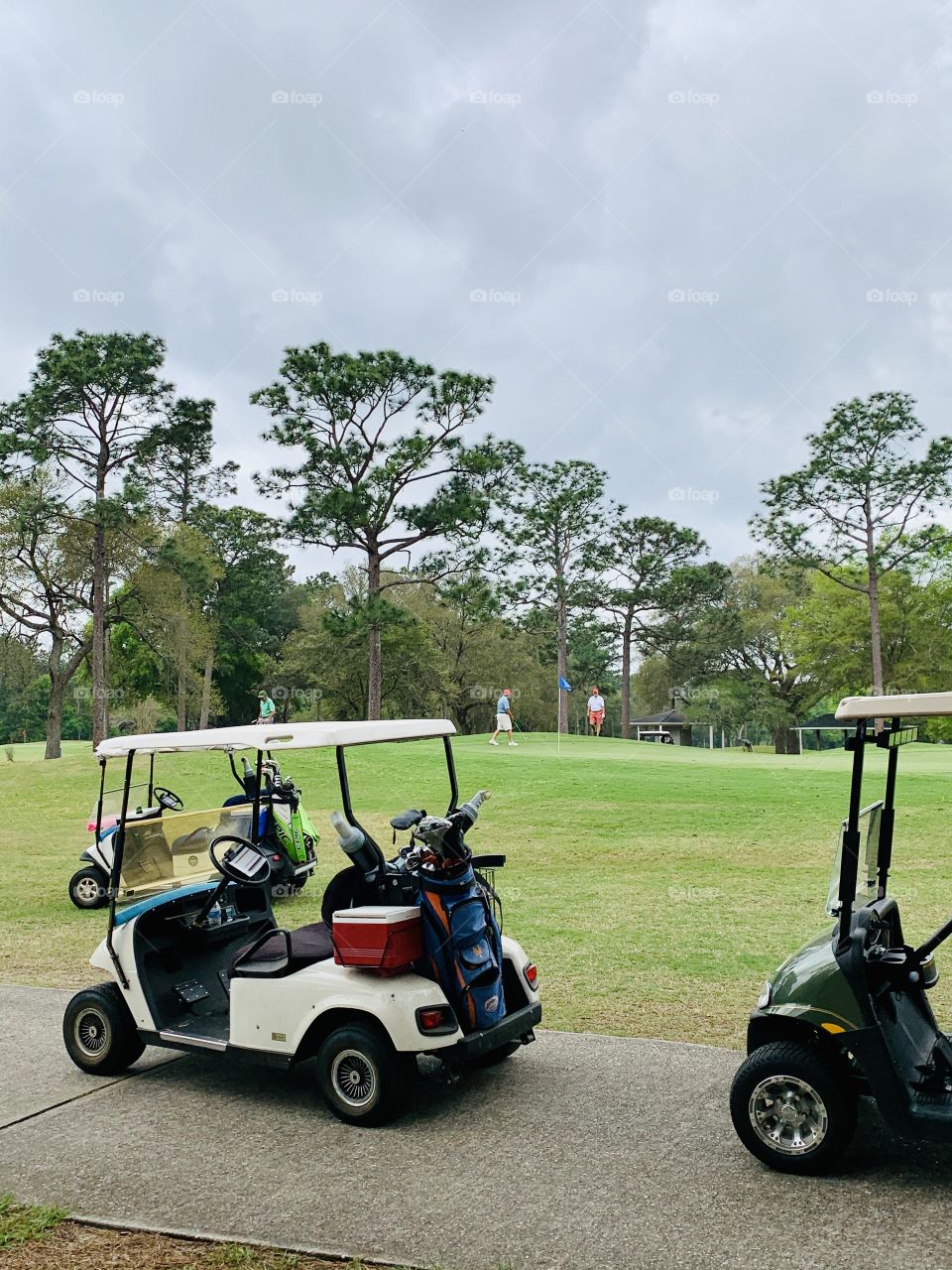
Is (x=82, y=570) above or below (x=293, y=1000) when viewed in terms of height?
above

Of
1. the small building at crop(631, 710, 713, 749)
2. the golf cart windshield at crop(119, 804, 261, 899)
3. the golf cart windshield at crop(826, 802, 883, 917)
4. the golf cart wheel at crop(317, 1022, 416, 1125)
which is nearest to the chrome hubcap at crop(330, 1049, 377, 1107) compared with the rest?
the golf cart wheel at crop(317, 1022, 416, 1125)

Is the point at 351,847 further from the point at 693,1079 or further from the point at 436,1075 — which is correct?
the point at 693,1079

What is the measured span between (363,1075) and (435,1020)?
16.4 inches

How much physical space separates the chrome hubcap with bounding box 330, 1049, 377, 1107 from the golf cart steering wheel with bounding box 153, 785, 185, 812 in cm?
533

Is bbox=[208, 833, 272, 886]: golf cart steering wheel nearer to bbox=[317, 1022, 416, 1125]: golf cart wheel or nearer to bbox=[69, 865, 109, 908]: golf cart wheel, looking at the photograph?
bbox=[317, 1022, 416, 1125]: golf cart wheel

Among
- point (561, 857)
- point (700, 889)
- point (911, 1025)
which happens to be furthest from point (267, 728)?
point (561, 857)

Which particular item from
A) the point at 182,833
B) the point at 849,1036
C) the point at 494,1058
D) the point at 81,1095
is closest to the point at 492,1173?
the point at 494,1058

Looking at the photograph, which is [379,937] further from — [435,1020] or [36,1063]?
[36,1063]

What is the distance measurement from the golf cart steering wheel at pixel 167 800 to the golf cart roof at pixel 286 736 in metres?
3.71

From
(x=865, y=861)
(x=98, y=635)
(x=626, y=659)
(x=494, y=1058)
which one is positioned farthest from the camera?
(x=626, y=659)

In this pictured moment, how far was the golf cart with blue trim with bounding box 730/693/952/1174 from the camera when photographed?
3936 millimetres

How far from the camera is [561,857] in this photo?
13.4m

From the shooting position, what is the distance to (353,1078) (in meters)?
4.75

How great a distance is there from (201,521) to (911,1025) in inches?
1980
